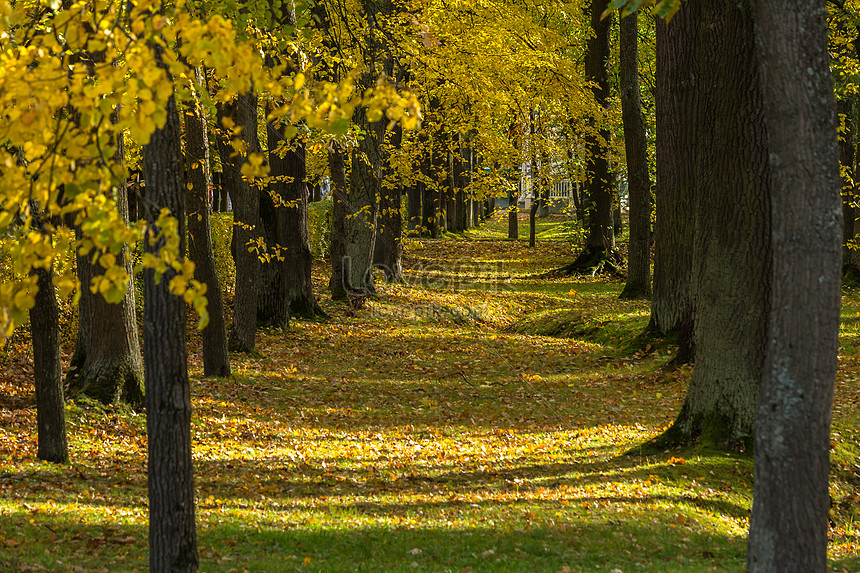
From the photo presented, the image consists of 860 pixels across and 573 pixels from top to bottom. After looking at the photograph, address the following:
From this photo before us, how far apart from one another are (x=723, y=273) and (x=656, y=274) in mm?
5625

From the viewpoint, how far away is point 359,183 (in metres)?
18.5

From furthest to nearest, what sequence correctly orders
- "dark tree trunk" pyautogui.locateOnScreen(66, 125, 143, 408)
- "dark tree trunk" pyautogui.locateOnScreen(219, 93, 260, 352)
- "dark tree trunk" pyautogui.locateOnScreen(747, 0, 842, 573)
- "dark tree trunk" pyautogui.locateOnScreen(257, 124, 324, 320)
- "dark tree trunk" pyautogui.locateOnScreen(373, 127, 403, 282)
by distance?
"dark tree trunk" pyautogui.locateOnScreen(373, 127, 403, 282), "dark tree trunk" pyautogui.locateOnScreen(257, 124, 324, 320), "dark tree trunk" pyautogui.locateOnScreen(219, 93, 260, 352), "dark tree trunk" pyautogui.locateOnScreen(66, 125, 143, 408), "dark tree trunk" pyautogui.locateOnScreen(747, 0, 842, 573)

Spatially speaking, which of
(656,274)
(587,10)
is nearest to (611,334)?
(656,274)

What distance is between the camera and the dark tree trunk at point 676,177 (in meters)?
12.5

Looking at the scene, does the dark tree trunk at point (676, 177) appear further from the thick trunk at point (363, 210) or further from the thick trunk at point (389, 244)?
the thick trunk at point (389, 244)

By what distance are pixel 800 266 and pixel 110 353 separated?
7.95 metres

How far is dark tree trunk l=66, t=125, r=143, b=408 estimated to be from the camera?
950 cm

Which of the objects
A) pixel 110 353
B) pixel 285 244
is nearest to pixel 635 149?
pixel 285 244

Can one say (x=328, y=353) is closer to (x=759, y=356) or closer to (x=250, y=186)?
(x=250, y=186)

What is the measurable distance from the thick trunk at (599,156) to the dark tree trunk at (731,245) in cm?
1452

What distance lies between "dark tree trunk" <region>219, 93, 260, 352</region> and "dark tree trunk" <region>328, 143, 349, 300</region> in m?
3.51

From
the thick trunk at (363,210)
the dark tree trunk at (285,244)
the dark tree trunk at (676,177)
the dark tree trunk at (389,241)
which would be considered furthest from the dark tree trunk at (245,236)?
the dark tree trunk at (389,241)

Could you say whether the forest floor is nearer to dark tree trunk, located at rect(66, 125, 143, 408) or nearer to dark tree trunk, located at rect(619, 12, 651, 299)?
dark tree trunk, located at rect(66, 125, 143, 408)

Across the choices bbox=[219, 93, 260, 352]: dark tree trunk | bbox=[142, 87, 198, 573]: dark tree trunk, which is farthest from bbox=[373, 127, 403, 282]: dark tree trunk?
bbox=[142, 87, 198, 573]: dark tree trunk
